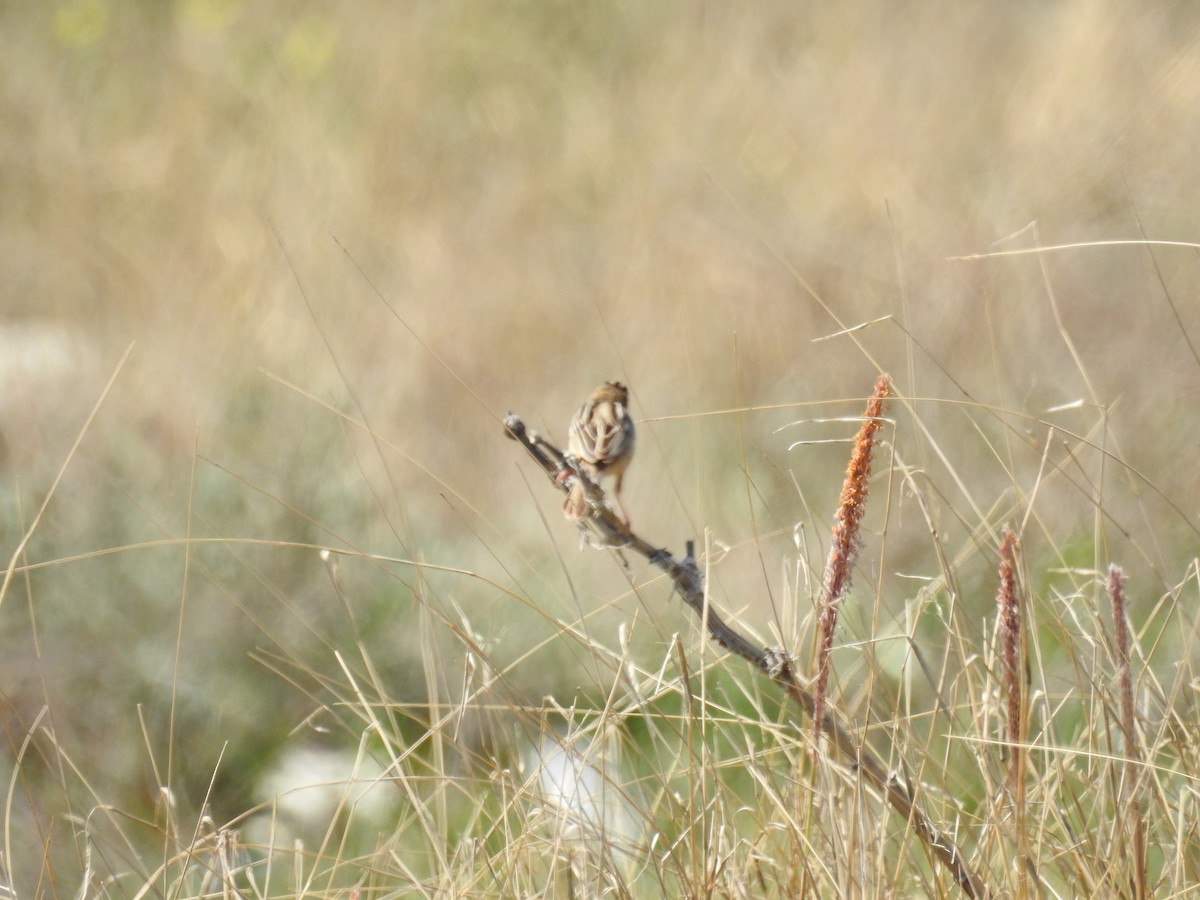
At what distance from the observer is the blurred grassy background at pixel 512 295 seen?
3.99 meters

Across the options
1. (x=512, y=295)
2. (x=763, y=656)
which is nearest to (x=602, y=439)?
(x=763, y=656)

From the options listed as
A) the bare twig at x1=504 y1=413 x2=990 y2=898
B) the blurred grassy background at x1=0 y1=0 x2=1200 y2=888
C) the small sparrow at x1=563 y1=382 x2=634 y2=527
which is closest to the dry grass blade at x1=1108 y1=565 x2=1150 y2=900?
the bare twig at x1=504 y1=413 x2=990 y2=898

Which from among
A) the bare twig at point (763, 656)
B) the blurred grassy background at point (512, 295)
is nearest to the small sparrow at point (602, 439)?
the blurred grassy background at point (512, 295)

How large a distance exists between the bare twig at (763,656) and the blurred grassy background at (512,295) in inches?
46.2

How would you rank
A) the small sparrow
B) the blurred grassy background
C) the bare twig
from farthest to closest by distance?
the blurred grassy background, the small sparrow, the bare twig

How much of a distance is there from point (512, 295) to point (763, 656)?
515cm

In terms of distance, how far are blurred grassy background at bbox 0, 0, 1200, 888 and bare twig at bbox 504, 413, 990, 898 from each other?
1173 mm

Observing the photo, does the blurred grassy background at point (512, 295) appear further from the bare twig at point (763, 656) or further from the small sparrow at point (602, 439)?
the bare twig at point (763, 656)

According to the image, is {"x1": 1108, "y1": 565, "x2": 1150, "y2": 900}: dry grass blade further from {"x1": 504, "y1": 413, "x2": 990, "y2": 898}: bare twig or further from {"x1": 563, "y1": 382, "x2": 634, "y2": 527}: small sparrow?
{"x1": 563, "y1": 382, "x2": 634, "y2": 527}: small sparrow

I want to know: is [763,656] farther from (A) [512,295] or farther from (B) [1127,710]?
(A) [512,295]

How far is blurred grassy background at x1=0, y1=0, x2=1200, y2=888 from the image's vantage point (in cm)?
399

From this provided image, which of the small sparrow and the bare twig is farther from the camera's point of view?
the small sparrow

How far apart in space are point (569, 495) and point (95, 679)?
8.51 ft

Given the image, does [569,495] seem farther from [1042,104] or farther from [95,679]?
[1042,104]
